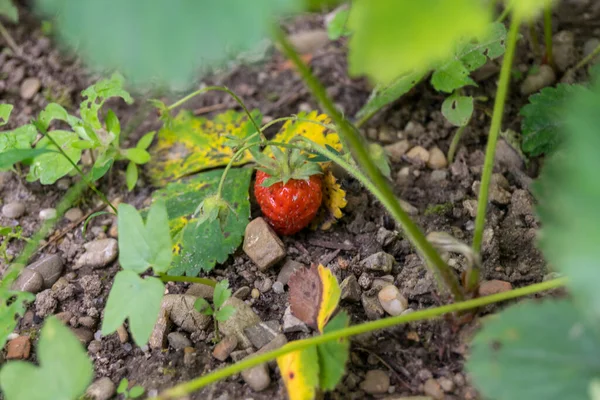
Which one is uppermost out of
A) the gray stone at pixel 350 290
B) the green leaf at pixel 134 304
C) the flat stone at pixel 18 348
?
the green leaf at pixel 134 304

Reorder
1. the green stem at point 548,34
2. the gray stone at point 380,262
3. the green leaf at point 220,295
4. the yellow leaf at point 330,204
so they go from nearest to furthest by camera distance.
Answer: the green leaf at point 220,295
the gray stone at point 380,262
the yellow leaf at point 330,204
the green stem at point 548,34

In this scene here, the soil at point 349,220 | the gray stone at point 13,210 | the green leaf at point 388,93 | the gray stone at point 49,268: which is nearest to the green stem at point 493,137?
the soil at point 349,220

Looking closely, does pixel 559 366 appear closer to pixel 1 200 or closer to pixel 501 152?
pixel 501 152

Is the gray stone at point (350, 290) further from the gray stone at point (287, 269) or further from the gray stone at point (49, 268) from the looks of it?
the gray stone at point (49, 268)

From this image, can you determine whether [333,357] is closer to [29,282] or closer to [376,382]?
[376,382]

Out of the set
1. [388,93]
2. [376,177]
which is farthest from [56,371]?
[388,93]

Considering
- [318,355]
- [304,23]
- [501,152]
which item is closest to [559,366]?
[318,355]

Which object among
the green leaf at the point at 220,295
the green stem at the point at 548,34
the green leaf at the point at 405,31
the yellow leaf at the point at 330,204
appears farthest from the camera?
the green stem at the point at 548,34
